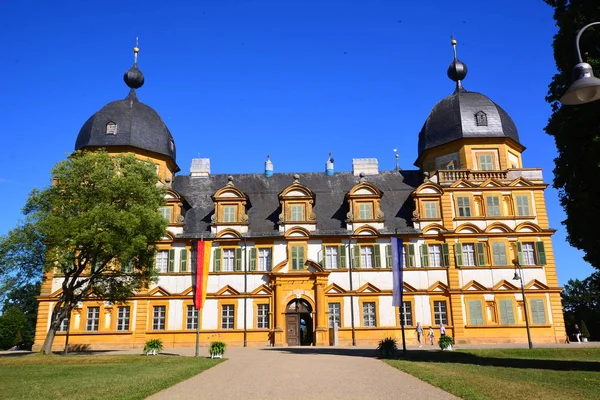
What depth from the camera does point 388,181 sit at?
125 feet

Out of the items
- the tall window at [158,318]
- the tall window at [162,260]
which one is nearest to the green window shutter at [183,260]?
the tall window at [162,260]

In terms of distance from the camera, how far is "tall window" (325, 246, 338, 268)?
109 ft

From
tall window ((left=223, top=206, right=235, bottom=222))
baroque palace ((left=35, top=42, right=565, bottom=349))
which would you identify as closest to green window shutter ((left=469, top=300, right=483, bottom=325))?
baroque palace ((left=35, top=42, right=565, bottom=349))

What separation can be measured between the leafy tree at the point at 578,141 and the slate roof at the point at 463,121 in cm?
1779

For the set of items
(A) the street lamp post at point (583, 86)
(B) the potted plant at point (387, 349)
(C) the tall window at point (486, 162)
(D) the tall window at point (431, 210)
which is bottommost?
(B) the potted plant at point (387, 349)

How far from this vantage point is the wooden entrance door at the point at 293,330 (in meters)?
31.9

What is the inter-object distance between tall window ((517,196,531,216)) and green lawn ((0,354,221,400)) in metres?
23.3

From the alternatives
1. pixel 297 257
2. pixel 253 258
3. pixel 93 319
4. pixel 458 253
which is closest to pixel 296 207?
pixel 297 257

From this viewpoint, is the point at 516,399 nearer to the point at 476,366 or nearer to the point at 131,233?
the point at 476,366

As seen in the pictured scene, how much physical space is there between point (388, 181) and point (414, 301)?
31.9 ft

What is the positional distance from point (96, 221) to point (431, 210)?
68.2 ft

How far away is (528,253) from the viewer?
32969 millimetres

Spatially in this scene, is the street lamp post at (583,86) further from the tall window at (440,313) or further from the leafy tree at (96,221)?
the tall window at (440,313)

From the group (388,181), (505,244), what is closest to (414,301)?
(505,244)
